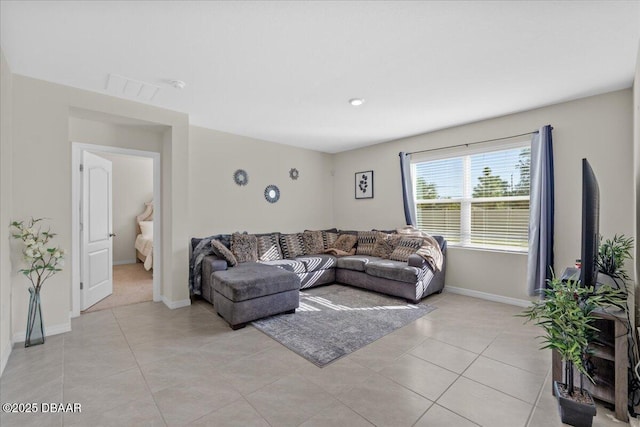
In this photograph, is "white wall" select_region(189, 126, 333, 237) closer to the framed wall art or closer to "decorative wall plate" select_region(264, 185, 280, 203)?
"decorative wall plate" select_region(264, 185, 280, 203)

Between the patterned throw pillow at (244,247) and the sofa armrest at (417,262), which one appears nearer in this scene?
the sofa armrest at (417,262)

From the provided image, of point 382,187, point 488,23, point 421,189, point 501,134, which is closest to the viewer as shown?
point 488,23

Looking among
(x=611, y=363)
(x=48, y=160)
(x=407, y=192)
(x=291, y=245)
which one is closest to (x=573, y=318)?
(x=611, y=363)

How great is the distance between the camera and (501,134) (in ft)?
12.6

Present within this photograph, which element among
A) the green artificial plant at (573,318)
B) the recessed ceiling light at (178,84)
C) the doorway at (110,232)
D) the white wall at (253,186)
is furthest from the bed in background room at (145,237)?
the green artificial plant at (573,318)

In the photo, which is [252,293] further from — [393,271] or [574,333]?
[574,333]

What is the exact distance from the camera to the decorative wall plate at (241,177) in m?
4.71

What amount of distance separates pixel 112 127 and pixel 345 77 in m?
2.93

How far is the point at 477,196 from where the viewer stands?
164 inches

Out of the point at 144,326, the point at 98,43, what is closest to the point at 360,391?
the point at 144,326

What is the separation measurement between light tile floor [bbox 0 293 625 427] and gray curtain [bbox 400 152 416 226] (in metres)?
2.08

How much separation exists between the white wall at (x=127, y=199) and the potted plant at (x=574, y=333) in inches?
303

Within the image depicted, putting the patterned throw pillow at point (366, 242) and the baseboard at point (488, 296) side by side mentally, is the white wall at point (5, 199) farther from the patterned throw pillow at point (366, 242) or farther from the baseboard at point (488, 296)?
the baseboard at point (488, 296)

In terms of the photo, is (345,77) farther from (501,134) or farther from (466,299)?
(466,299)
